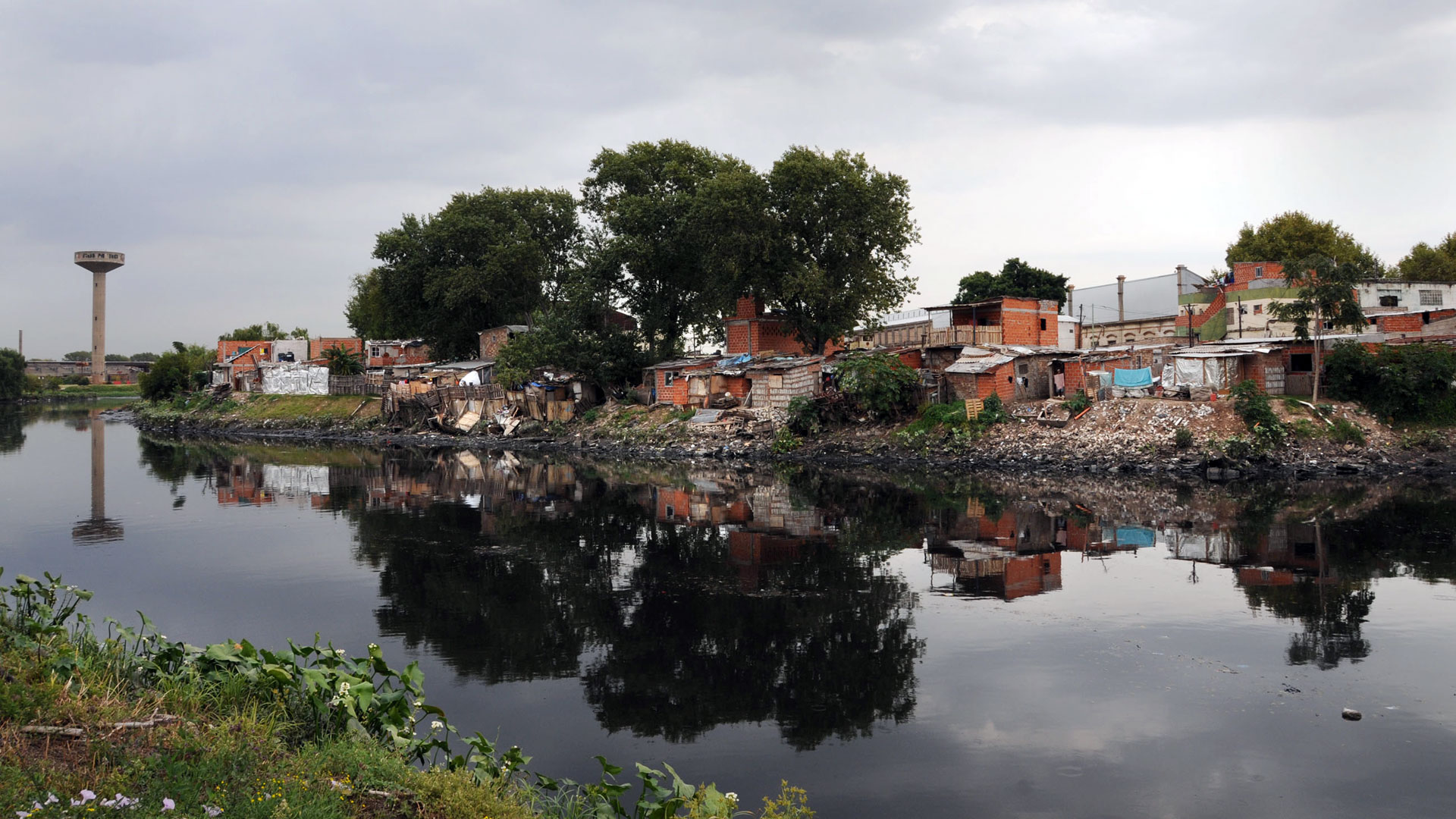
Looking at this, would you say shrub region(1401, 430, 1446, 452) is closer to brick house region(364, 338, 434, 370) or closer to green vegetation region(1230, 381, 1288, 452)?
green vegetation region(1230, 381, 1288, 452)

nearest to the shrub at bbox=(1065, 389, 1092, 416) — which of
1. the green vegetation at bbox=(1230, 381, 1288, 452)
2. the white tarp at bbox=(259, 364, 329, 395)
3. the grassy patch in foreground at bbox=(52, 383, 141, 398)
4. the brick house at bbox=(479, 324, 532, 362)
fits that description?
the green vegetation at bbox=(1230, 381, 1288, 452)

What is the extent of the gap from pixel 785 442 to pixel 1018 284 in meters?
31.1

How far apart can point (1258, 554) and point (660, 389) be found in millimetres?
35470

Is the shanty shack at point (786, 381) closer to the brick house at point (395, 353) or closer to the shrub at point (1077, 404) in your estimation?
the shrub at point (1077, 404)

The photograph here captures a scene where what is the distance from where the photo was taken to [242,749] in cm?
663

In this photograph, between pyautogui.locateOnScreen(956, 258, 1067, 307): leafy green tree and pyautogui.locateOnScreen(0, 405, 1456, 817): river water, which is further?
pyautogui.locateOnScreen(956, 258, 1067, 307): leafy green tree

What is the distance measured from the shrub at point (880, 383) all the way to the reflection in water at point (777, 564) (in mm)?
6725

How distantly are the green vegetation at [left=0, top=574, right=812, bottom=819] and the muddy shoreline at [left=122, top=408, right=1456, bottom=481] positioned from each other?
2851 centimetres

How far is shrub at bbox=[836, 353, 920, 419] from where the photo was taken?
39812 millimetres

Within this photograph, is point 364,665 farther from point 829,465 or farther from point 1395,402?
point 1395,402

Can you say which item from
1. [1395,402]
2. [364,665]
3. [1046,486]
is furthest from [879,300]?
[364,665]

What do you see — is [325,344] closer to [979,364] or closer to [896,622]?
[979,364]

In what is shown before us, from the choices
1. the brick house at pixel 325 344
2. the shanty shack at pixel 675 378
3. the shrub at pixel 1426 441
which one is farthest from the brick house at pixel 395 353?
the shrub at pixel 1426 441

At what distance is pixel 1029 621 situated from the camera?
14.2 m
